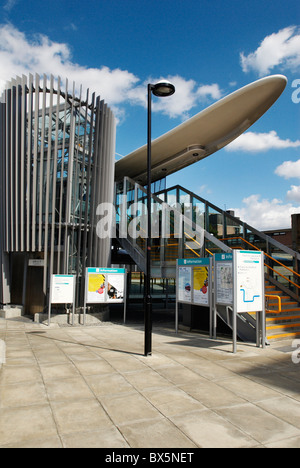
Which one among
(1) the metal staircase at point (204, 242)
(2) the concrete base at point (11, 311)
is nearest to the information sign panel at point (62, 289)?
(1) the metal staircase at point (204, 242)

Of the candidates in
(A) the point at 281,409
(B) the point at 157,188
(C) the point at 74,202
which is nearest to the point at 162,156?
(B) the point at 157,188

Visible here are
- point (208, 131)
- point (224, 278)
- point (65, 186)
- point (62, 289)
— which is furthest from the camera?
point (208, 131)

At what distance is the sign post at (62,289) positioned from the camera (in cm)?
1198

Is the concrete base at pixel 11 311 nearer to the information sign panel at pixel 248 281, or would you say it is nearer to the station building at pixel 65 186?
the station building at pixel 65 186

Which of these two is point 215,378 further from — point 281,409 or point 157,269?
point 157,269

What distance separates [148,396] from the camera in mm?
5141

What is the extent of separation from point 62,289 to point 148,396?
25.3 feet

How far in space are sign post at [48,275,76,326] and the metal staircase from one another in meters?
3.12

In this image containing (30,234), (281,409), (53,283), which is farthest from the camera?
(30,234)

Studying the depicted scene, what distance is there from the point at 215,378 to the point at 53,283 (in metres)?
7.55

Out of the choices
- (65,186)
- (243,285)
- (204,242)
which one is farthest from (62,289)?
(243,285)

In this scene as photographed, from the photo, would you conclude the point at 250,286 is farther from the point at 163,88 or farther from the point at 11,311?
the point at 11,311

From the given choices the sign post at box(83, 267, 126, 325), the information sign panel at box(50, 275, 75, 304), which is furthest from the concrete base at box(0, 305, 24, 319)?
the sign post at box(83, 267, 126, 325)
